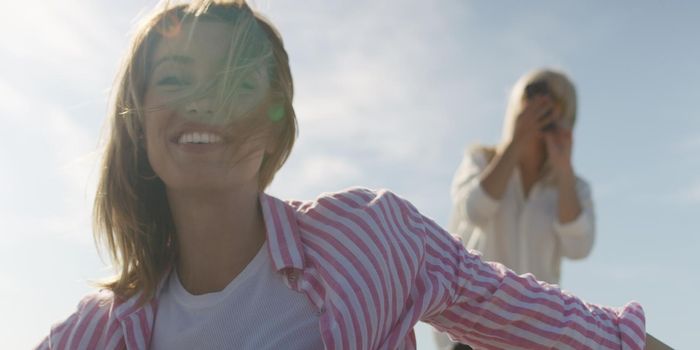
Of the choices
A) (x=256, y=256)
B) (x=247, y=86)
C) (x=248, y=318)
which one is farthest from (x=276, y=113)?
(x=248, y=318)

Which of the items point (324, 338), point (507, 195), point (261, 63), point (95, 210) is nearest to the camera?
point (324, 338)

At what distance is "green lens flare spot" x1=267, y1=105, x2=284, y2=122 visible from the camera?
188 centimetres

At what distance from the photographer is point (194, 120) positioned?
5.81 feet

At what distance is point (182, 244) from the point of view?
1.96 meters

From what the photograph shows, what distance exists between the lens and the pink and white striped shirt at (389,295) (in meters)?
1.64

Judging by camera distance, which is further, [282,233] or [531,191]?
[531,191]

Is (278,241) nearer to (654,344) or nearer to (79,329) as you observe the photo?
(79,329)

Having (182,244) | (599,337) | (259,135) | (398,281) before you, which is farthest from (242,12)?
(599,337)

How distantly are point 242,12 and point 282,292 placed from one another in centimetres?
63

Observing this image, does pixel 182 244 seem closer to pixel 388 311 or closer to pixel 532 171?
pixel 388 311

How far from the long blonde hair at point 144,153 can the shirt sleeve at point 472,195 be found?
201 centimetres

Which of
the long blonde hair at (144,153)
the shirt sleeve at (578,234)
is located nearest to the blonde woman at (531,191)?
the shirt sleeve at (578,234)

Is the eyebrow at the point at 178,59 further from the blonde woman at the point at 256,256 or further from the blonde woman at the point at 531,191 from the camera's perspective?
the blonde woman at the point at 531,191

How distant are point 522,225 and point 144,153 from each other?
2.30 metres
